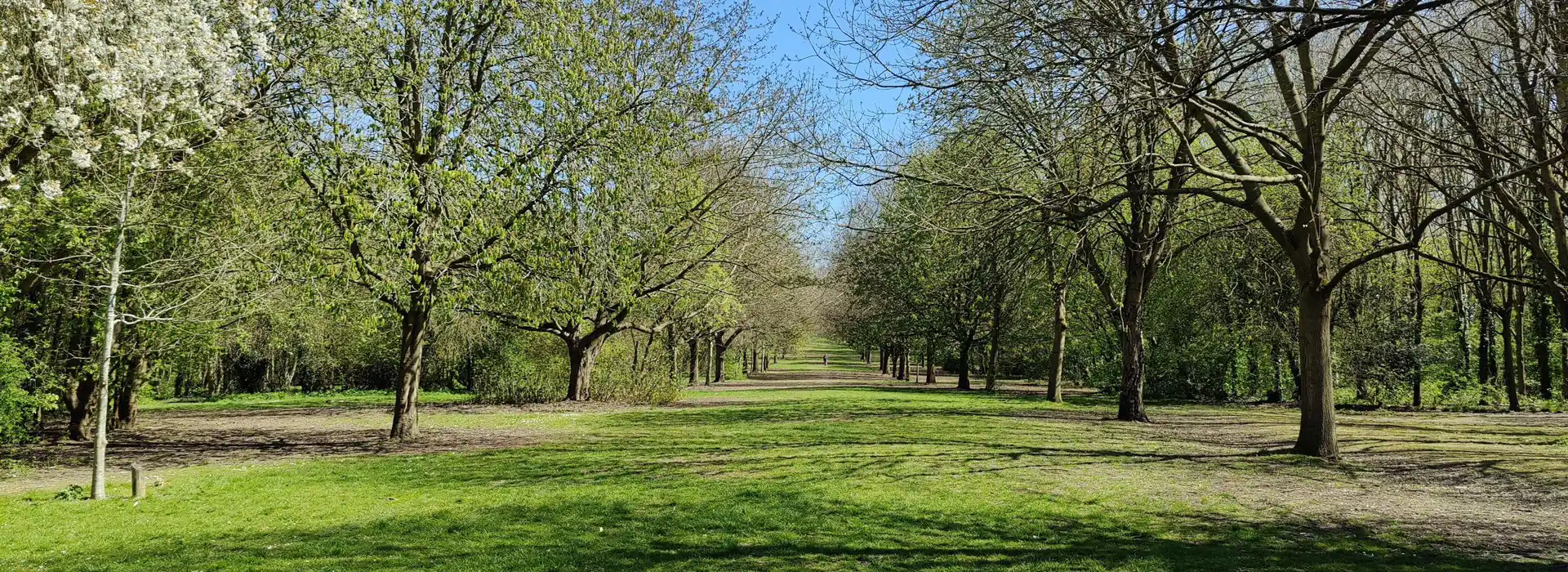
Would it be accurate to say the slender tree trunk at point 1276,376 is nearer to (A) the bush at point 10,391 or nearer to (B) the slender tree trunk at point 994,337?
(B) the slender tree trunk at point 994,337

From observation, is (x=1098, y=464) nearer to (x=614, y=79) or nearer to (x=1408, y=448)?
(x=1408, y=448)

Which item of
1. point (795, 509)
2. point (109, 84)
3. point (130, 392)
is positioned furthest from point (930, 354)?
Answer: point (109, 84)

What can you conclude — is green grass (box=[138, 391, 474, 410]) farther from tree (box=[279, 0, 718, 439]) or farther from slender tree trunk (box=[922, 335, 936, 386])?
slender tree trunk (box=[922, 335, 936, 386])

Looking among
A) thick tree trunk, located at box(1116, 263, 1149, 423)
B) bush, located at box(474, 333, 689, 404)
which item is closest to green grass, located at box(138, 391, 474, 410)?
bush, located at box(474, 333, 689, 404)

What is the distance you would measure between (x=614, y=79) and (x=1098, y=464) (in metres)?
9.88

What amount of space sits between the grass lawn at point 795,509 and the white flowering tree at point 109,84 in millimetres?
2365

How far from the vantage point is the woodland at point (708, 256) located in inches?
273

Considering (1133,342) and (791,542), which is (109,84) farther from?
(1133,342)

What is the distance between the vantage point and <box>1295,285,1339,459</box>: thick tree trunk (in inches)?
434

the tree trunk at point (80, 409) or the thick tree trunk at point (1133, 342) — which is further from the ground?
the thick tree trunk at point (1133, 342)

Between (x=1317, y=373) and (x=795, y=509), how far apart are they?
7.76 metres

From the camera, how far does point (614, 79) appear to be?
46.4 feet

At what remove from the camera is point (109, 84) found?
28.6ft

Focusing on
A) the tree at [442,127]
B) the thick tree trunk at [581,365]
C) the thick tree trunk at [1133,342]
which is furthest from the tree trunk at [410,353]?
the thick tree trunk at [1133,342]
